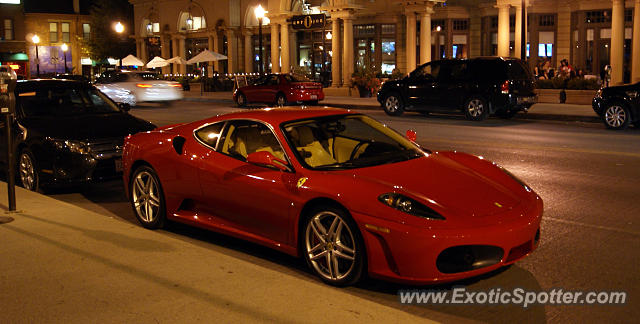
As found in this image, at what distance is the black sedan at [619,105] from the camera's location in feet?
55.9

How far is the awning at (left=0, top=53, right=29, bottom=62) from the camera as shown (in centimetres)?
6981

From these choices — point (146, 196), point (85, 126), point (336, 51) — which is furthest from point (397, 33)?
point (146, 196)

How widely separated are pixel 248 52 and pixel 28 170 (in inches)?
1491

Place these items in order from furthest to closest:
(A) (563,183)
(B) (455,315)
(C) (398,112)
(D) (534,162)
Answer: (C) (398,112), (D) (534,162), (A) (563,183), (B) (455,315)

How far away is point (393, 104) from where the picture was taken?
2323cm

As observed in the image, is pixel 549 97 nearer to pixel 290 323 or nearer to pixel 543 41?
pixel 543 41

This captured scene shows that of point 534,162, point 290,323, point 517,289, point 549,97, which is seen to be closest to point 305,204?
point 290,323

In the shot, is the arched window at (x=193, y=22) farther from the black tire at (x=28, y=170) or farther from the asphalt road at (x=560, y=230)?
the black tire at (x=28, y=170)

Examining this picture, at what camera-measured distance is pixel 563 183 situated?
984 cm

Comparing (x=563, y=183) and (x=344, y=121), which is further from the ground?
(x=344, y=121)

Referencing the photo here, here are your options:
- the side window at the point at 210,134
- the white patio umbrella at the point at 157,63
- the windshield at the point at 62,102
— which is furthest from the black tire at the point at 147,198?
the white patio umbrella at the point at 157,63

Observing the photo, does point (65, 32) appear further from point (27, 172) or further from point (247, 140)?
point (247, 140)

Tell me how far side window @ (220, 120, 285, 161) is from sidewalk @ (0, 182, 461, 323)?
951 mm

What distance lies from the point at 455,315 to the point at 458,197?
3.02 feet
